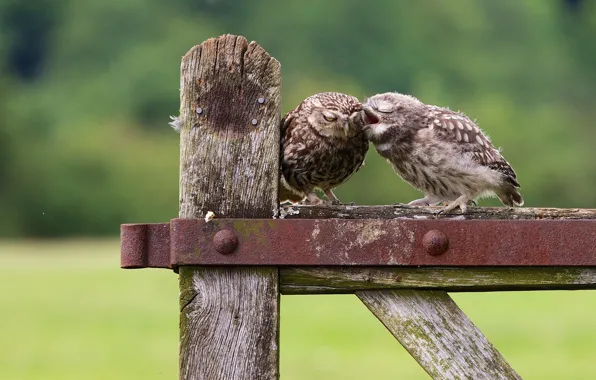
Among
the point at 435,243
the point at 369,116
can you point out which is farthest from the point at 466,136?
the point at 435,243

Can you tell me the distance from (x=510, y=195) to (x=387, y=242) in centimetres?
149

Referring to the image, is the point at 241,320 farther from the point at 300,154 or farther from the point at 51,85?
the point at 51,85

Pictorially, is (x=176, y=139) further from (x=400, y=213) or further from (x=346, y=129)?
(x=400, y=213)

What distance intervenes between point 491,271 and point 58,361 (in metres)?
15.0

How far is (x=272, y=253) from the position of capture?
2.68 m

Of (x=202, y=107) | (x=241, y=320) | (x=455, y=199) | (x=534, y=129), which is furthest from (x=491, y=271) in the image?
(x=534, y=129)

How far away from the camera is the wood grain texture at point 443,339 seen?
8.75ft

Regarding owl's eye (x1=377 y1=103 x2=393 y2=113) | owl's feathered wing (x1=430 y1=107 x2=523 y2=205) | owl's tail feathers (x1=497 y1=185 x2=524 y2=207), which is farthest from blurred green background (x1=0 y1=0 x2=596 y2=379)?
owl's eye (x1=377 y1=103 x2=393 y2=113)

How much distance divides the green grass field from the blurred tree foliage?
919cm

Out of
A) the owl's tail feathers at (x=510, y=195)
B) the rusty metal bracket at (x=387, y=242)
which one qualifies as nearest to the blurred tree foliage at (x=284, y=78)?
the owl's tail feathers at (x=510, y=195)

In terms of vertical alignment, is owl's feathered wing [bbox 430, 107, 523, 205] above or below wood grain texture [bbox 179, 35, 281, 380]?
above

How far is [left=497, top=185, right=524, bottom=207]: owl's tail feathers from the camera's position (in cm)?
400

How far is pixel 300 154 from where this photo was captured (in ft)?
12.0

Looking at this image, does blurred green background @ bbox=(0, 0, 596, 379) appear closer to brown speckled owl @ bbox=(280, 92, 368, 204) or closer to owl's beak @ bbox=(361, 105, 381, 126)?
brown speckled owl @ bbox=(280, 92, 368, 204)
